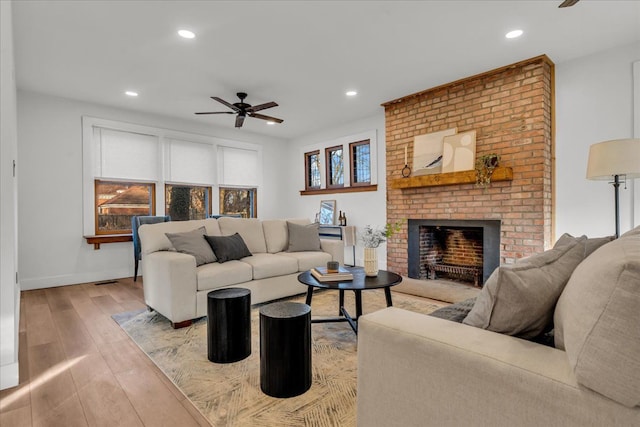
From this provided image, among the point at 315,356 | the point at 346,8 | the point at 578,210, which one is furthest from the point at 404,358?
the point at 578,210

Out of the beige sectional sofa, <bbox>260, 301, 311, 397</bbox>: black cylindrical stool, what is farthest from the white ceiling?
the beige sectional sofa

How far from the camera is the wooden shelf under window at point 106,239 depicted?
4.69m

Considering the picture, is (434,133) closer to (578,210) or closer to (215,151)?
(578,210)

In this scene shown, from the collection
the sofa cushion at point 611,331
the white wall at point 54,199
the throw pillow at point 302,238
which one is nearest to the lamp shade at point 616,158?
the sofa cushion at point 611,331

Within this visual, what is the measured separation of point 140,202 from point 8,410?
4.06 m

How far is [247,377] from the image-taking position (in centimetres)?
202

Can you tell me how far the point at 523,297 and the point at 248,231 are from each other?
11.1ft

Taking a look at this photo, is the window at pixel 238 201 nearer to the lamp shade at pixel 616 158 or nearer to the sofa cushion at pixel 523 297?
the lamp shade at pixel 616 158

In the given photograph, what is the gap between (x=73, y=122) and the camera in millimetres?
4660

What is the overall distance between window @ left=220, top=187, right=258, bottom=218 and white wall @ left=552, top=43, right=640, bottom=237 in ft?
16.5

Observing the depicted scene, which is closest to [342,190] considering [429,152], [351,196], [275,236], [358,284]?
[351,196]

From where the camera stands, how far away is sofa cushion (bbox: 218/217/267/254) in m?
3.91

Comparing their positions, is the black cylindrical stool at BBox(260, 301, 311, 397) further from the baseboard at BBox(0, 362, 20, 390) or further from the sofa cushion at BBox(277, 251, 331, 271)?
the sofa cushion at BBox(277, 251, 331, 271)

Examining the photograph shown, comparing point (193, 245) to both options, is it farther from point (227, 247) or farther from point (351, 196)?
point (351, 196)
